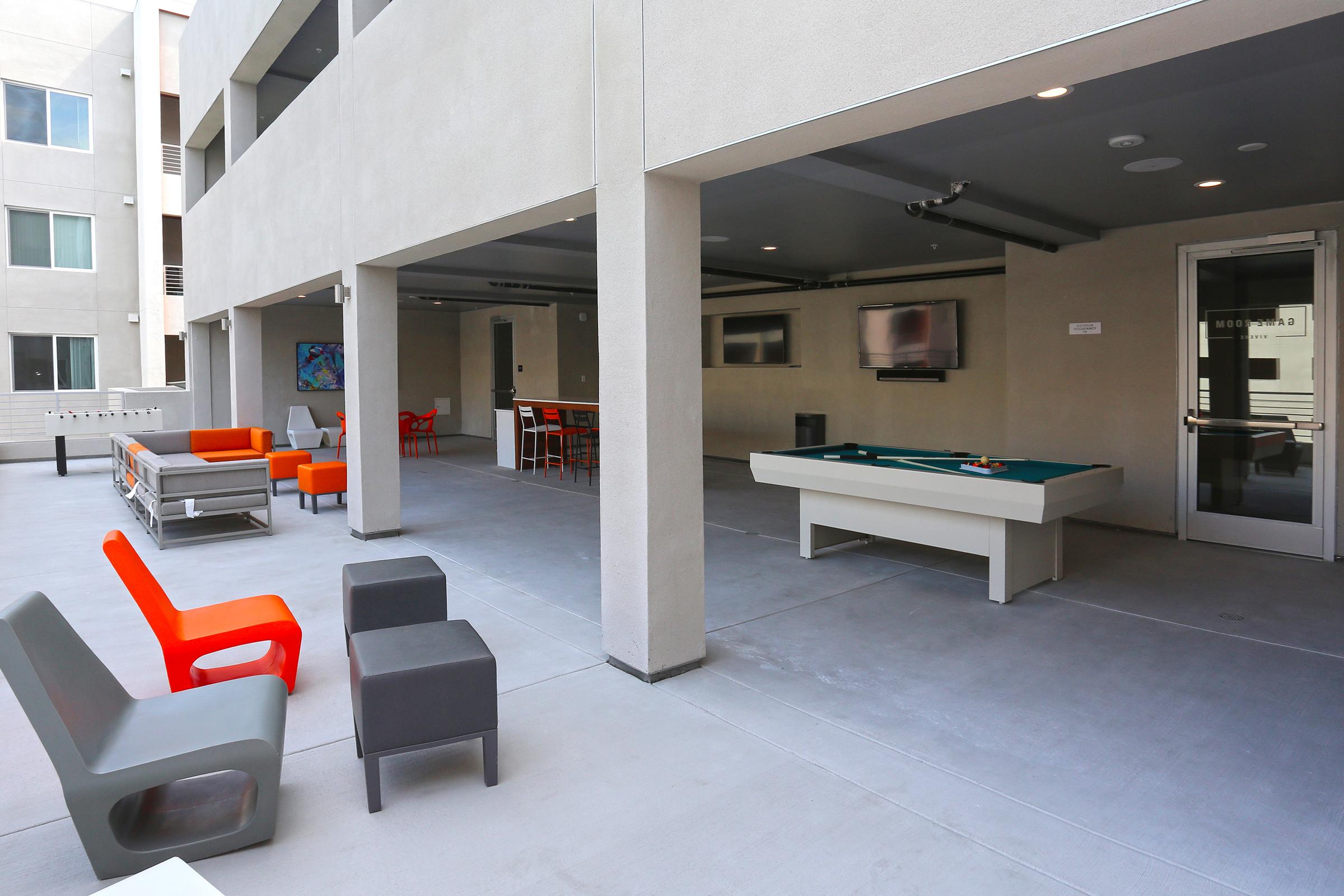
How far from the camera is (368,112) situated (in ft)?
21.5

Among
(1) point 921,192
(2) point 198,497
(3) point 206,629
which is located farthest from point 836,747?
(2) point 198,497

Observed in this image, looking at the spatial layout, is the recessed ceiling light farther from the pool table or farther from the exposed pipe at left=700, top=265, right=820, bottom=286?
the exposed pipe at left=700, top=265, right=820, bottom=286

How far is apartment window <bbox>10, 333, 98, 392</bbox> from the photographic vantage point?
14.6 metres

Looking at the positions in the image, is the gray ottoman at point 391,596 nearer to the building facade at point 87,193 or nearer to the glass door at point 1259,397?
the glass door at point 1259,397

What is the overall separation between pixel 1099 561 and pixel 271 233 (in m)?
9.22

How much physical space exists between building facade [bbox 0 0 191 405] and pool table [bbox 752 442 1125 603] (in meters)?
14.8

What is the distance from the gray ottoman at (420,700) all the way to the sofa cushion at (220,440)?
8236 millimetres

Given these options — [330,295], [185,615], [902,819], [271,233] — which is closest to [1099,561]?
[902,819]

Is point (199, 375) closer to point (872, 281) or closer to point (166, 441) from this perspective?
point (166, 441)

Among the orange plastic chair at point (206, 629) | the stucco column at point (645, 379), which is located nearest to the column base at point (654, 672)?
the stucco column at point (645, 379)

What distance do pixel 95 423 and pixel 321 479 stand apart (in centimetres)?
531

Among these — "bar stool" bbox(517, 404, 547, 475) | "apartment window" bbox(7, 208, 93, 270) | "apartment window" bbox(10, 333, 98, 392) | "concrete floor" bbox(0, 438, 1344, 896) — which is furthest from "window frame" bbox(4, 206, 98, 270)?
"concrete floor" bbox(0, 438, 1344, 896)

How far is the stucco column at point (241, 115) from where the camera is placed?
10.5m

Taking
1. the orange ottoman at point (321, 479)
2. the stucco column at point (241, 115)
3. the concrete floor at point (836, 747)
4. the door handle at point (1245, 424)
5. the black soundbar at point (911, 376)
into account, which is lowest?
the concrete floor at point (836, 747)
